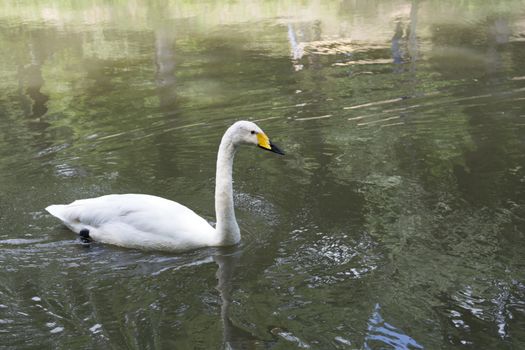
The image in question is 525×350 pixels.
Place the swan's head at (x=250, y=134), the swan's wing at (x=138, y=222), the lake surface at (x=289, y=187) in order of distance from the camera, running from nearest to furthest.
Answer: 1. the lake surface at (x=289, y=187)
2. the swan's head at (x=250, y=134)
3. the swan's wing at (x=138, y=222)

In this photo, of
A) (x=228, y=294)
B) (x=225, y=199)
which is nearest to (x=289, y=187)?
(x=225, y=199)

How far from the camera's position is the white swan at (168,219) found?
716 cm

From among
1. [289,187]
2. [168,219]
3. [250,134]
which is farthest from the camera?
[289,187]

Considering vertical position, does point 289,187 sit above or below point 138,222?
below

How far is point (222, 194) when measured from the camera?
284 inches

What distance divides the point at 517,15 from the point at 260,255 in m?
15.4

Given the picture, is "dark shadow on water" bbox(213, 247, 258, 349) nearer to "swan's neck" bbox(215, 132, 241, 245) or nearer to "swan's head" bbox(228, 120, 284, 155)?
"swan's neck" bbox(215, 132, 241, 245)

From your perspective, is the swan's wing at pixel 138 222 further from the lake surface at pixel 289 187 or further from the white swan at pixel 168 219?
the lake surface at pixel 289 187

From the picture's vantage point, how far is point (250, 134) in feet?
23.2

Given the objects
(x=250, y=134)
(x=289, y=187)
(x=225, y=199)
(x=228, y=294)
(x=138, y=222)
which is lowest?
(x=228, y=294)

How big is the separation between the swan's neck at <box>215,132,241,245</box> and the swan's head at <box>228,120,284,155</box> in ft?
0.33

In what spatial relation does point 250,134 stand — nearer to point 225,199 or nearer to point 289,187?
point 225,199

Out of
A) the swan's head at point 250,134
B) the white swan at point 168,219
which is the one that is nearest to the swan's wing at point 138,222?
the white swan at point 168,219

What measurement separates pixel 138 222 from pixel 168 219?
0.98 ft
